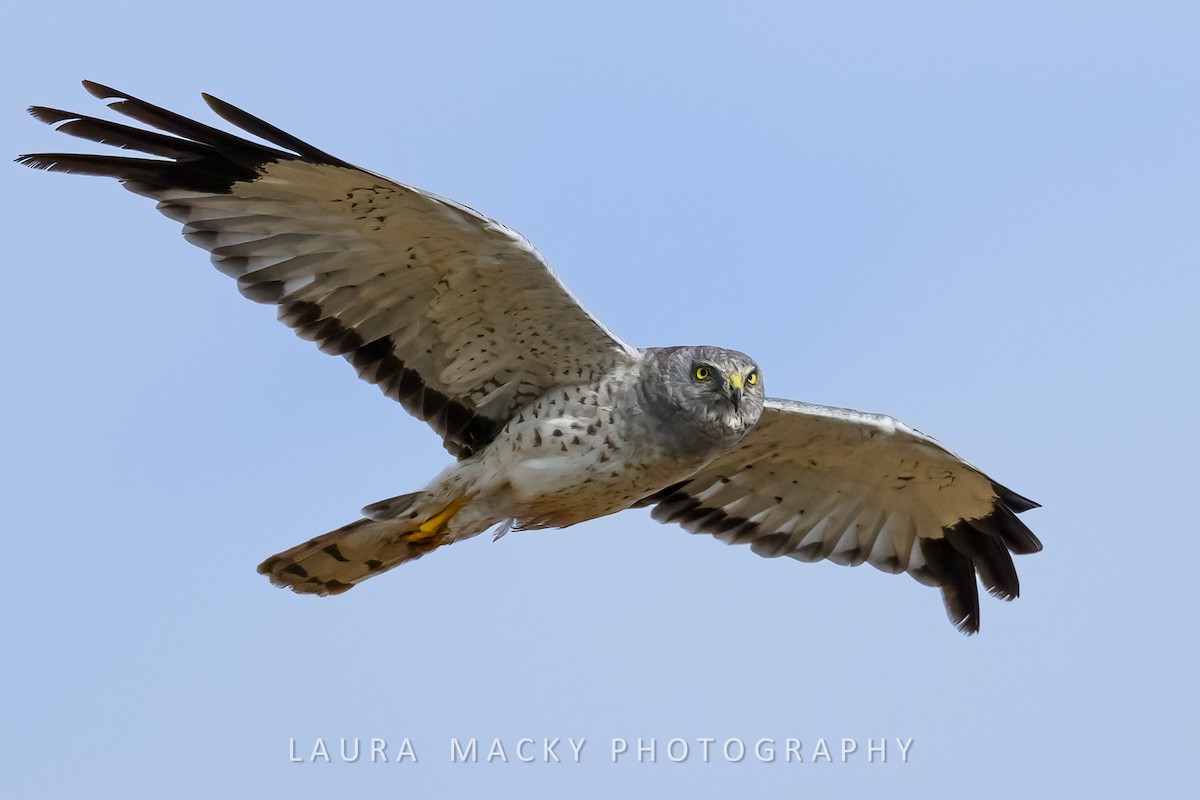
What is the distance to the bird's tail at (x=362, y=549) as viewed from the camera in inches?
385

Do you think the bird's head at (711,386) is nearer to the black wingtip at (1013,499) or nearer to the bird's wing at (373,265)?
the bird's wing at (373,265)

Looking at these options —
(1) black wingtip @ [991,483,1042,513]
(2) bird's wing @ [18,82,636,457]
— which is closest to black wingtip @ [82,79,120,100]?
(2) bird's wing @ [18,82,636,457]

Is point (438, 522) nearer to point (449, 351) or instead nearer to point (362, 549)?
point (362, 549)

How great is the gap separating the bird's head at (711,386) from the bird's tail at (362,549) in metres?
1.47

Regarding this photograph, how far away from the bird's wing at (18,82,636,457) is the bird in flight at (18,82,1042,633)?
0.03 ft

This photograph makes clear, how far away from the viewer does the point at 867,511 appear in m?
11.6

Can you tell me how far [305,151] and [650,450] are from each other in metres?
2.44

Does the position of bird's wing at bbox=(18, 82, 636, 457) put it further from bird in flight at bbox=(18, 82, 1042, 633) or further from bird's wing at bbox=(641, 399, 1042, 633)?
bird's wing at bbox=(641, 399, 1042, 633)

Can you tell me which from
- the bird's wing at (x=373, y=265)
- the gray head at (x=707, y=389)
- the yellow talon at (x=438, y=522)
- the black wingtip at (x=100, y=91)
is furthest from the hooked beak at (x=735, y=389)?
the black wingtip at (x=100, y=91)

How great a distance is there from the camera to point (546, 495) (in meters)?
9.69

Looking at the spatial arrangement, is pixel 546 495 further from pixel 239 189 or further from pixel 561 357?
pixel 239 189

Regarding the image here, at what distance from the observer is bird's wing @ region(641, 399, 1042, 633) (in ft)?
36.6

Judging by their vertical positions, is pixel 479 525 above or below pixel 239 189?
below

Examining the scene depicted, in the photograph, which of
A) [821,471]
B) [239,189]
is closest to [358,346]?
[239,189]
